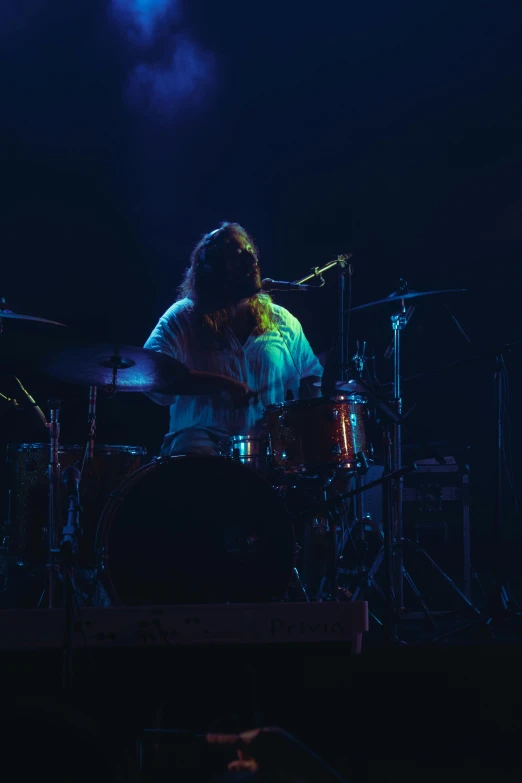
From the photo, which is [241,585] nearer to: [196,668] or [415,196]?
[196,668]

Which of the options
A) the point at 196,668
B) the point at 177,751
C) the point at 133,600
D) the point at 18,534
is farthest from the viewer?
the point at 18,534

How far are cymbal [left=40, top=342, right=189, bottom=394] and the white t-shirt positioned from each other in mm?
355

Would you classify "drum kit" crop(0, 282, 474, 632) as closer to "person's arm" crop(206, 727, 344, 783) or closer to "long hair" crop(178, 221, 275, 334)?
"long hair" crop(178, 221, 275, 334)

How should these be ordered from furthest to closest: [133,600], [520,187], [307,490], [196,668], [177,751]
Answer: [520,187]
[307,490]
[133,600]
[196,668]
[177,751]

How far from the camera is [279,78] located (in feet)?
21.1

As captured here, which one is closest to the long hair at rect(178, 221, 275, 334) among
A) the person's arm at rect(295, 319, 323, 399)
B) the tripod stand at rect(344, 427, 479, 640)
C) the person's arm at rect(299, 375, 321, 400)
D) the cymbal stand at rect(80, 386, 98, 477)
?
the person's arm at rect(295, 319, 323, 399)

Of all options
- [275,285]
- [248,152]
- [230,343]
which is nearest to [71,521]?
[230,343]

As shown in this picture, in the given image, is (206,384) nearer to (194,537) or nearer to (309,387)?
(194,537)

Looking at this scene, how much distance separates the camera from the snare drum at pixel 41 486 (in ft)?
16.2

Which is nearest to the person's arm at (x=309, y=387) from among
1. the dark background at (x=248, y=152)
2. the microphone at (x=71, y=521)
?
the dark background at (x=248, y=152)

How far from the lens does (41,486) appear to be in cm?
513

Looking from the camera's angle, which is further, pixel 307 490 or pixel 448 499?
pixel 448 499

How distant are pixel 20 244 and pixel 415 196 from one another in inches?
143

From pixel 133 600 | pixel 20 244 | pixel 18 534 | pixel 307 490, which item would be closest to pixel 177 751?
pixel 133 600
